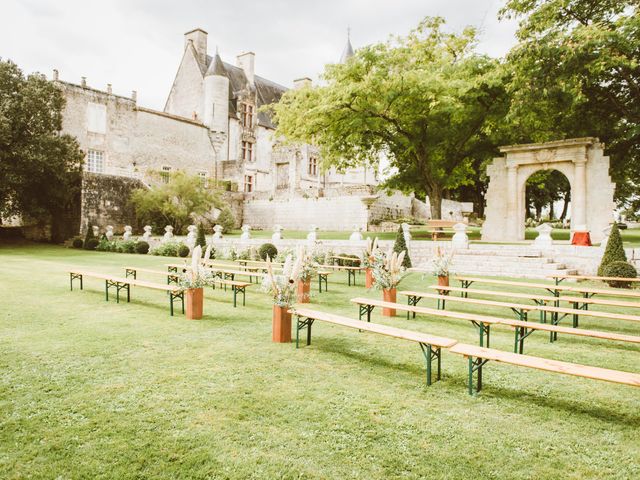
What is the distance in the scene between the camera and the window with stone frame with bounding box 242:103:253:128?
36.2 meters

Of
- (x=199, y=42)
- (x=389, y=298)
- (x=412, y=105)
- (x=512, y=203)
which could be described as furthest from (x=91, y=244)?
(x=512, y=203)

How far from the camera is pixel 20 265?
14.9 m

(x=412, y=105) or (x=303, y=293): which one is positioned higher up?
(x=412, y=105)

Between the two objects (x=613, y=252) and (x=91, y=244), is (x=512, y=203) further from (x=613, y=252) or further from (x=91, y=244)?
(x=91, y=244)

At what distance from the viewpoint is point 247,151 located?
3675cm

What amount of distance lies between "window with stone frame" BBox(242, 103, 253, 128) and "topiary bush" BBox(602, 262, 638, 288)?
3036 cm

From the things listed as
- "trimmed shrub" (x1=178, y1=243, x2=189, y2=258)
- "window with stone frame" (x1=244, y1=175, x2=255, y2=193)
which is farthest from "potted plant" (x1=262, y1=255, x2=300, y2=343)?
"window with stone frame" (x1=244, y1=175, x2=255, y2=193)

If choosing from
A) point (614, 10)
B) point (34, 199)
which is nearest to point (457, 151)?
point (614, 10)

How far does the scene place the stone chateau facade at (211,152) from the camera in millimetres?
26125

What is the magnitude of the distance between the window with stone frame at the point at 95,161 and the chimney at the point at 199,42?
1150cm

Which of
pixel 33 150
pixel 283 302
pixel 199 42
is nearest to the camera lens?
pixel 283 302

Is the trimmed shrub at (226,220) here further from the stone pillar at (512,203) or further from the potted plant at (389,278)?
the potted plant at (389,278)

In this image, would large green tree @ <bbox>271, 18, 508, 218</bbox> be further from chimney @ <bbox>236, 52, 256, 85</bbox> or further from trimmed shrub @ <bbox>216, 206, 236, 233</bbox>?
chimney @ <bbox>236, 52, 256, 85</bbox>

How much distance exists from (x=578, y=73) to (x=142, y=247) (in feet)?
65.8
